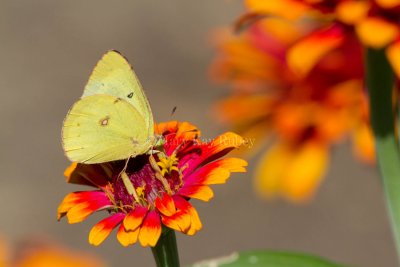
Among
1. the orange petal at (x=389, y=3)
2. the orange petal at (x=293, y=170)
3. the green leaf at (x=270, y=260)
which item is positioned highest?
the orange petal at (x=389, y=3)

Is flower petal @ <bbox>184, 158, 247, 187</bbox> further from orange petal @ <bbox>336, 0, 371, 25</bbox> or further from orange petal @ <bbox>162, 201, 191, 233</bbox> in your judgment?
orange petal @ <bbox>336, 0, 371, 25</bbox>

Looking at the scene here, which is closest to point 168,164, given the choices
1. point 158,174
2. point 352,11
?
point 158,174

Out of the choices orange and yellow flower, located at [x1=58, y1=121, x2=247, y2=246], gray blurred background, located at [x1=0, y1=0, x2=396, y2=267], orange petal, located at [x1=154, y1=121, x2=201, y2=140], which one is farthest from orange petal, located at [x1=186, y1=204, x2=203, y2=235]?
gray blurred background, located at [x1=0, y1=0, x2=396, y2=267]

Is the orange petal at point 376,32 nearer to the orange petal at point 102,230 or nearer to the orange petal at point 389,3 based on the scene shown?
the orange petal at point 389,3

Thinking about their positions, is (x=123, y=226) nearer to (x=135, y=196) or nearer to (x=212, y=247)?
(x=135, y=196)

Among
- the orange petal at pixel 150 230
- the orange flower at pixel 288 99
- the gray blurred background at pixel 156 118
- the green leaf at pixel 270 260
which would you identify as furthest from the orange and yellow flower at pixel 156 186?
A: the gray blurred background at pixel 156 118
